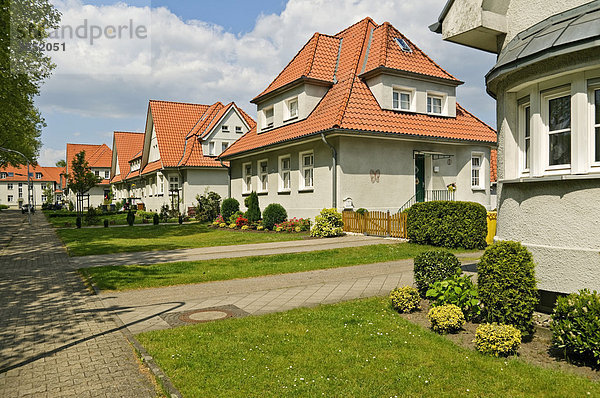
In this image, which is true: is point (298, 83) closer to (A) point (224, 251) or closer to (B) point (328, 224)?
(B) point (328, 224)

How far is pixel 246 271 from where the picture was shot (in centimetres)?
1088

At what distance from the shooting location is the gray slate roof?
5395 millimetres

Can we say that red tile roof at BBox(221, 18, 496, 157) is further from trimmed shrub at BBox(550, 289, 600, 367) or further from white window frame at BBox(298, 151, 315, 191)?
trimmed shrub at BBox(550, 289, 600, 367)

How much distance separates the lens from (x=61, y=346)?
557cm

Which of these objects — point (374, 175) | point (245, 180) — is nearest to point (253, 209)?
point (245, 180)

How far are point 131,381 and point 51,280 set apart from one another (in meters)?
7.14

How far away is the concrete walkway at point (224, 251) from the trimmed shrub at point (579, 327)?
32.7 feet

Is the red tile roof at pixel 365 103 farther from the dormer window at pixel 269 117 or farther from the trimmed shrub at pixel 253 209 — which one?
the trimmed shrub at pixel 253 209

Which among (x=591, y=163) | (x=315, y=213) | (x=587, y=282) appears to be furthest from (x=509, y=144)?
(x=315, y=213)

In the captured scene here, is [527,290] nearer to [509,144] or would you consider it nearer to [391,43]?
[509,144]

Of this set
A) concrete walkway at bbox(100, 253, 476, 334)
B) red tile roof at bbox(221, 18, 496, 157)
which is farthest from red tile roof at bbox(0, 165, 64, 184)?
concrete walkway at bbox(100, 253, 476, 334)

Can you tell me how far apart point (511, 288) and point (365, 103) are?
15656 mm

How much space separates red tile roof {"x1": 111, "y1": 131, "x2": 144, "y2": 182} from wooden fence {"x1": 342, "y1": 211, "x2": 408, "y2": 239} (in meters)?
42.4

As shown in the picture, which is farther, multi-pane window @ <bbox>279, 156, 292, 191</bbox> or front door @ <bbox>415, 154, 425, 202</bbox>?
multi-pane window @ <bbox>279, 156, 292, 191</bbox>
